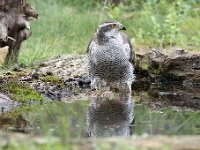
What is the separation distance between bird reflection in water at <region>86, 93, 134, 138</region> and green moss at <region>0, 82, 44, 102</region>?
0.72 meters

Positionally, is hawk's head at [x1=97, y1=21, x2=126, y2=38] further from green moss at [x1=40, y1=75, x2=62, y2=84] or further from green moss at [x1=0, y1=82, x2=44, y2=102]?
green moss at [x1=0, y1=82, x2=44, y2=102]

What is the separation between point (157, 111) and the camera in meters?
8.12

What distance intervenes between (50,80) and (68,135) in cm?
336

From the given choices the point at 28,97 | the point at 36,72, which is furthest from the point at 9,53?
the point at 28,97

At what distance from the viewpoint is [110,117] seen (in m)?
7.68

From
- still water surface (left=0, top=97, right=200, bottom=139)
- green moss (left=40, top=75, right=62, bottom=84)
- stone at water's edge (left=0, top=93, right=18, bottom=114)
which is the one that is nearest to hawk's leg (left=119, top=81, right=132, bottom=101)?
still water surface (left=0, top=97, right=200, bottom=139)

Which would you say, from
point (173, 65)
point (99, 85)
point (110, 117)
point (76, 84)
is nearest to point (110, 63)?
point (99, 85)

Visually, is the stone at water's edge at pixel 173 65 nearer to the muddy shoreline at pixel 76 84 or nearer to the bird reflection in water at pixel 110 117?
the muddy shoreline at pixel 76 84

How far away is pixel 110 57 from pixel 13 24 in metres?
1.86

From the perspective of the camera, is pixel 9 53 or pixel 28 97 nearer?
pixel 28 97

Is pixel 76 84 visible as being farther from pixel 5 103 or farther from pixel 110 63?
pixel 5 103

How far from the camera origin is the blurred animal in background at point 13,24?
9906mm

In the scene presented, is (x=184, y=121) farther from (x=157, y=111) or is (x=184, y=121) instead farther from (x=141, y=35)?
(x=141, y=35)

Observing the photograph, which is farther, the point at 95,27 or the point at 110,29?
the point at 95,27
